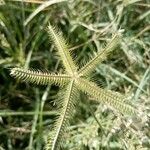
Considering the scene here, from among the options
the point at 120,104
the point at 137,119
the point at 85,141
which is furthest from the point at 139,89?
the point at 120,104

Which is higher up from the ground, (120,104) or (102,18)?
(102,18)

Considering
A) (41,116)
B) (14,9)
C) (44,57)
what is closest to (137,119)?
(41,116)

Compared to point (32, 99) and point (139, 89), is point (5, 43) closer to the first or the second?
point (32, 99)

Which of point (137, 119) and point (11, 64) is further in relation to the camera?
point (11, 64)

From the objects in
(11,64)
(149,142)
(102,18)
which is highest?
(102,18)

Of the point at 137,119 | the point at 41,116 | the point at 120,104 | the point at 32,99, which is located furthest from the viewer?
the point at 32,99

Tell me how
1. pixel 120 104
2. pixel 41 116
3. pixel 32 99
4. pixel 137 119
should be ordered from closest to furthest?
pixel 120 104 < pixel 137 119 < pixel 41 116 < pixel 32 99

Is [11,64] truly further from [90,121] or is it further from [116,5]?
[116,5]
